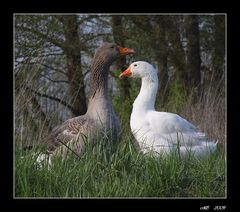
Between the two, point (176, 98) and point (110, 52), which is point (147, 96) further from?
point (176, 98)

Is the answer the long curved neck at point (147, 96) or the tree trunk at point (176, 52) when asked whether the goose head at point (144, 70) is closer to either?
Answer: the long curved neck at point (147, 96)

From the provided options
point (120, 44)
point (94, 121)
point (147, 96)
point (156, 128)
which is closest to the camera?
point (94, 121)

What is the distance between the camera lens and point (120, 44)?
33.1ft

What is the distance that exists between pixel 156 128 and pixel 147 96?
0.63 metres

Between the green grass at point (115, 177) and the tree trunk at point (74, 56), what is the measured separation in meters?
4.49

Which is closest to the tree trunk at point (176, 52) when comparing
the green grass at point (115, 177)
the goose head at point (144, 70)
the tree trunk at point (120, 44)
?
the tree trunk at point (120, 44)

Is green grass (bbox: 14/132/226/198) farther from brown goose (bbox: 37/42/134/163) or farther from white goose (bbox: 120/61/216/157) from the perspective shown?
white goose (bbox: 120/61/216/157)

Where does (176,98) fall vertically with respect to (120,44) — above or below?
below

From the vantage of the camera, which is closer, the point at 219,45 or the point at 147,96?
the point at 147,96

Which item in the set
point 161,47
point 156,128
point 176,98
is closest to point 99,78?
point 156,128

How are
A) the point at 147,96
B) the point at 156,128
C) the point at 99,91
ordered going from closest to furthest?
the point at 99,91 → the point at 156,128 → the point at 147,96

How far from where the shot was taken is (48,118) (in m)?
7.90

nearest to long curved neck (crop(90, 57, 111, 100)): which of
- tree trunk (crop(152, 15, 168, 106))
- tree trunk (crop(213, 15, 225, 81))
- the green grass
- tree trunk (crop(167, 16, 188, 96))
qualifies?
the green grass

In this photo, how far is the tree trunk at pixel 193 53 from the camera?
10547 millimetres
